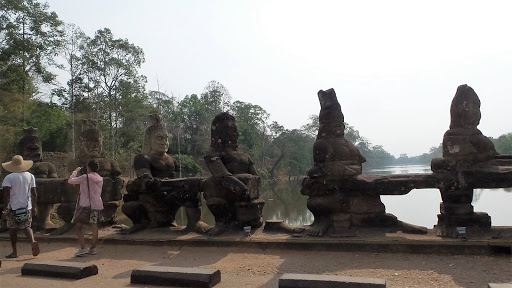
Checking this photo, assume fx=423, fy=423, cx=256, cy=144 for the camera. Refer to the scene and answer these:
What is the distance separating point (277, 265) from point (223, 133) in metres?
2.56

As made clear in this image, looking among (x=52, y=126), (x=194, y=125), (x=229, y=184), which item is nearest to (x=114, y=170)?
(x=229, y=184)

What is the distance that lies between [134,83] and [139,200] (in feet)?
74.1

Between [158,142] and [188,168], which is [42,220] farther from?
[188,168]

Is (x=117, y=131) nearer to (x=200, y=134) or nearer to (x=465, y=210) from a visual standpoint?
(x=200, y=134)

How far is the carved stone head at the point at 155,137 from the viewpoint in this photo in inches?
285

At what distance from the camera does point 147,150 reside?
24.1 ft

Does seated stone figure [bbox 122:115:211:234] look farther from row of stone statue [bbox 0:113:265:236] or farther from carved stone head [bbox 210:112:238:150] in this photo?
carved stone head [bbox 210:112:238:150]

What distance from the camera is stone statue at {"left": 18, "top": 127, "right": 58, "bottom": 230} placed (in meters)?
8.16

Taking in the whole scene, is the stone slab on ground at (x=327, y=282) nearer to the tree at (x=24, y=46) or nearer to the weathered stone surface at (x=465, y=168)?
the weathered stone surface at (x=465, y=168)

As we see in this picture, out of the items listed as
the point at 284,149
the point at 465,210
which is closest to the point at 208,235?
the point at 465,210

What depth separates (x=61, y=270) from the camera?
4.72 m

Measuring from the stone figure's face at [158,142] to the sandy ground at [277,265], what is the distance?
1760mm

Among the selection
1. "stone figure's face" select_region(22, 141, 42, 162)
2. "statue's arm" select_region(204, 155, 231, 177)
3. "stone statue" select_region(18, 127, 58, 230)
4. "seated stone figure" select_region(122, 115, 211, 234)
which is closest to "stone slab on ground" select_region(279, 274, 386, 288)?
"statue's arm" select_region(204, 155, 231, 177)

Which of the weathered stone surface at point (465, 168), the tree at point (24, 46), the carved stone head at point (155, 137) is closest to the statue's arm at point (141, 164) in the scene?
the carved stone head at point (155, 137)
